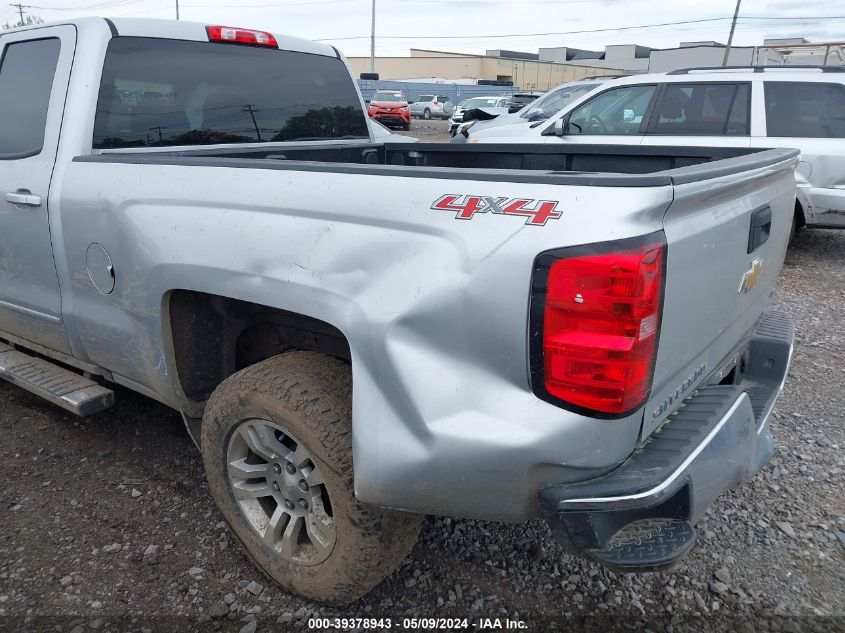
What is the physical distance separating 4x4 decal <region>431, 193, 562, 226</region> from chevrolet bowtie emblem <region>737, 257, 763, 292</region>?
1029mm

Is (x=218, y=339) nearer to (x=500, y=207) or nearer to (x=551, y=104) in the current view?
(x=500, y=207)

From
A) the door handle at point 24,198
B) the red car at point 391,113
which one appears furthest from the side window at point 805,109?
the red car at point 391,113

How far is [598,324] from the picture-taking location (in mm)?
1621

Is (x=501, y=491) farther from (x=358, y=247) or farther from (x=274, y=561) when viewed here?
(x=274, y=561)

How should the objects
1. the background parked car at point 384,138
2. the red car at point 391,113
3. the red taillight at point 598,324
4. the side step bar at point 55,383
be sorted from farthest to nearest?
the red car at point 391,113
the background parked car at point 384,138
the side step bar at point 55,383
the red taillight at point 598,324

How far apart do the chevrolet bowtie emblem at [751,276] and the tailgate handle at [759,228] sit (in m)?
0.08

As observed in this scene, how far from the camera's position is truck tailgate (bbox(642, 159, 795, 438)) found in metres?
1.76

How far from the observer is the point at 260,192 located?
212cm

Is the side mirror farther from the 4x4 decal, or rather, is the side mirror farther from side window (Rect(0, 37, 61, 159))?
the 4x4 decal

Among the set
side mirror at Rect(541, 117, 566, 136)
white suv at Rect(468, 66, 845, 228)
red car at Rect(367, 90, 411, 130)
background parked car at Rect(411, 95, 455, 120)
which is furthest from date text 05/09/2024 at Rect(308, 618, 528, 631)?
background parked car at Rect(411, 95, 455, 120)

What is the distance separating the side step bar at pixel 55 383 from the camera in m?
2.87

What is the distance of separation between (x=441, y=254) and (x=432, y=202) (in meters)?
0.15

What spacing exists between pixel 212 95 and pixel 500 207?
2200 millimetres

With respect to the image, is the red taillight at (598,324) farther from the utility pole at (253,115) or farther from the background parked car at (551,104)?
the background parked car at (551,104)
